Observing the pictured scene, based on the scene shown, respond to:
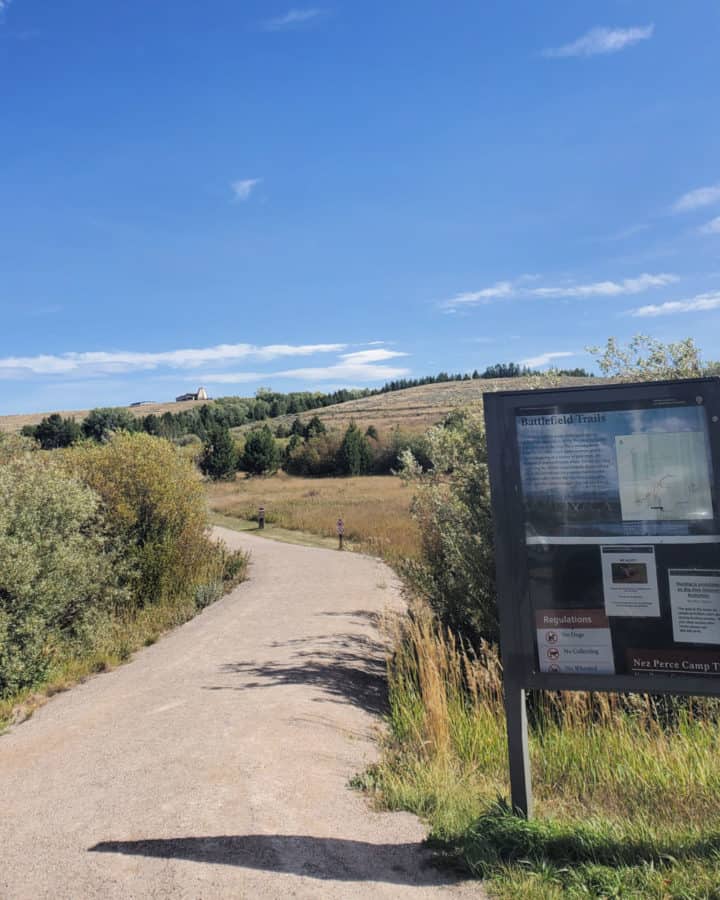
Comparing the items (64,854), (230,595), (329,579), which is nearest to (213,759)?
(64,854)

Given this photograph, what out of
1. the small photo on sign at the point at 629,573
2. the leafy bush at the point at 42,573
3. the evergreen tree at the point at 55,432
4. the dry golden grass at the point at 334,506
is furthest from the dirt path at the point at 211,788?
the evergreen tree at the point at 55,432

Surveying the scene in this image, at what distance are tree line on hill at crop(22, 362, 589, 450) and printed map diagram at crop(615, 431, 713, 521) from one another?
42670 millimetres

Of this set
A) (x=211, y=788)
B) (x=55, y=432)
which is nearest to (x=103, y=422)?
(x=55, y=432)

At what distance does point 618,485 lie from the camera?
3.57 m

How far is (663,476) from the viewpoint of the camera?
3.52 metres

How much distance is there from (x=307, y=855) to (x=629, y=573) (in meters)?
2.12

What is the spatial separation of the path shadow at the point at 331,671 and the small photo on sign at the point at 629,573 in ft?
10.7

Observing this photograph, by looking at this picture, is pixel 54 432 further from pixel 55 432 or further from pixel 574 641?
pixel 574 641

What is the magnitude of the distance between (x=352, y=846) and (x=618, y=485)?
229 cm

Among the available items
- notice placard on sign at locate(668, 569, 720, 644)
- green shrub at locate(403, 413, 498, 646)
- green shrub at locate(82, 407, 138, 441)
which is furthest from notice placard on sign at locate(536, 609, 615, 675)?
green shrub at locate(82, 407, 138, 441)

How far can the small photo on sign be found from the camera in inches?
138

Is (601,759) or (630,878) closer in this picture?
(630,878)

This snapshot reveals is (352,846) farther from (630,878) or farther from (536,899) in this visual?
(630,878)

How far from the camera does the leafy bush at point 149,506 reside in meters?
12.4
